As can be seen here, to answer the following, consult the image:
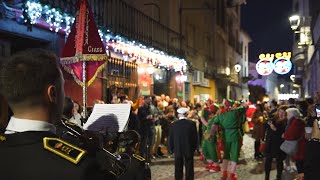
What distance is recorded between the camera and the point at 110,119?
13.1ft

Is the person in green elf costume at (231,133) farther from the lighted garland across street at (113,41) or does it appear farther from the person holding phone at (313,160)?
the person holding phone at (313,160)

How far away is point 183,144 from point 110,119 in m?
5.26

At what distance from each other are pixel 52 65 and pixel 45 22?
872 cm

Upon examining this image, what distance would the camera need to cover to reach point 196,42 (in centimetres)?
2889

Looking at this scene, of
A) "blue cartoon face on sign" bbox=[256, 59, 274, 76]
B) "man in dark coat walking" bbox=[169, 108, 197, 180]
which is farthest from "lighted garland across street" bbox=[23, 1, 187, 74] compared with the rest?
"blue cartoon face on sign" bbox=[256, 59, 274, 76]

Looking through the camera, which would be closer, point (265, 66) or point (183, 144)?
point (183, 144)

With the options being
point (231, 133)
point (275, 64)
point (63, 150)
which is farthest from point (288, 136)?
point (275, 64)

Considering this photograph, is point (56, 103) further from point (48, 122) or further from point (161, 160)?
point (161, 160)

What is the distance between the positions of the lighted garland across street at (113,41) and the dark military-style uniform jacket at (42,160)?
751cm

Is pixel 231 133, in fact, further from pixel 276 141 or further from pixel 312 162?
pixel 312 162

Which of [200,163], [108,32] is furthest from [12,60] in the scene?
[200,163]

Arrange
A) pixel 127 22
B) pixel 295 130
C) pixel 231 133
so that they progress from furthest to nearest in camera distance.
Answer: pixel 127 22 < pixel 231 133 < pixel 295 130

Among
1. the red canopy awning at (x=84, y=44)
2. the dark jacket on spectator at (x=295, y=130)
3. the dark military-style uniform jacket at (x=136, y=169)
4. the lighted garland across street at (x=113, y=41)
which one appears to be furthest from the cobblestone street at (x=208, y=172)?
the dark military-style uniform jacket at (x=136, y=169)

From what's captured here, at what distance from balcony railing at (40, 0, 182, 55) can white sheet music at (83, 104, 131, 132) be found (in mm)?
5916
